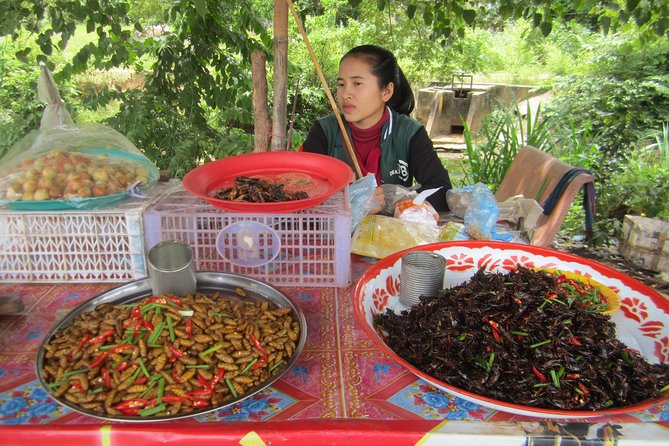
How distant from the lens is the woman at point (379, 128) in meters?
2.39

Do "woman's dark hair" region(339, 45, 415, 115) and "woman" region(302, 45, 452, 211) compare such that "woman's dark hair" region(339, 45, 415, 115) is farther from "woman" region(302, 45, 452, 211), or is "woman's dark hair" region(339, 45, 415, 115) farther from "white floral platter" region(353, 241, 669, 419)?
"white floral platter" region(353, 241, 669, 419)

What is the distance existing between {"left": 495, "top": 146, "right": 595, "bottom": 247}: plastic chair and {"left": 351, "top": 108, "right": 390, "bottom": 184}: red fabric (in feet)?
2.88

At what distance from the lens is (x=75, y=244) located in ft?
4.31

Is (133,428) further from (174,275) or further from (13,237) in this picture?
(13,237)

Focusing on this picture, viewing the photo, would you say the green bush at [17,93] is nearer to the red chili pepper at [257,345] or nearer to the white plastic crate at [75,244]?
the white plastic crate at [75,244]

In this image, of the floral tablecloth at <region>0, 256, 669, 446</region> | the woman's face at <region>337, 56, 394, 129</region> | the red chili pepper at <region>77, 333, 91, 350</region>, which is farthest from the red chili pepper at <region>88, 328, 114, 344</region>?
the woman's face at <region>337, 56, 394, 129</region>

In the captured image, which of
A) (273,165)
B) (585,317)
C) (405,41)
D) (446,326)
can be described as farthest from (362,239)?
(405,41)

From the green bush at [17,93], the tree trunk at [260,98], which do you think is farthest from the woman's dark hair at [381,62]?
the green bush at [17,93]

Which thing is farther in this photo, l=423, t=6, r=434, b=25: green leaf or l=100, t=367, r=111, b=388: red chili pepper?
l=423, t=6, r=434, b=25: green leaf

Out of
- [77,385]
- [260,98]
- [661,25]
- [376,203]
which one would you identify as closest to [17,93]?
[260,98]

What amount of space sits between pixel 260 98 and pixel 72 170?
143 cm

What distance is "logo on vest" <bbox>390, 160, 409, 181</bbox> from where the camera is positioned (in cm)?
259

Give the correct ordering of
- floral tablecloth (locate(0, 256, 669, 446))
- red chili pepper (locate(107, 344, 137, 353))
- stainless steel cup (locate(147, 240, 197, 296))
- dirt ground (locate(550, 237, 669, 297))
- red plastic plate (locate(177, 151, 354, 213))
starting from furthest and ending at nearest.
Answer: dirt ground (locate(550, 237, 669, 297)), red plastic plate (locate(177, 151, 354, 213)), stainless steel cup (locate(147, 240, 197, 296)), red chili pepper (locate(107, 344, 137, 353)), floral tablecloth (locate(0, 256, 669, 446))

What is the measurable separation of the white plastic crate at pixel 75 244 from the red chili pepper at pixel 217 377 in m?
0.58
